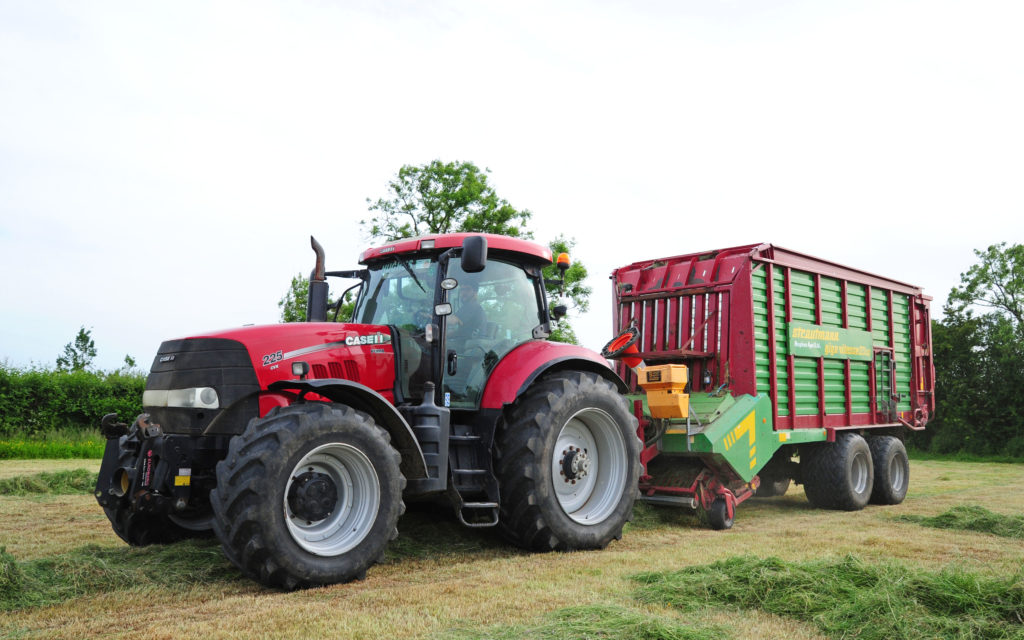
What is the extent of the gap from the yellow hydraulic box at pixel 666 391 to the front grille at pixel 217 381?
3.83m

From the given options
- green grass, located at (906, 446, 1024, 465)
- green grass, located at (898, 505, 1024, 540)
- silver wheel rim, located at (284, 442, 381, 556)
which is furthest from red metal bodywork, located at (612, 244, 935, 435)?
green grass, located at (906, 446, 1024, 465)

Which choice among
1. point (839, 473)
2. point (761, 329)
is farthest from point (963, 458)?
→ point (761, 329)

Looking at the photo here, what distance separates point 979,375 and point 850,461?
17.2 m

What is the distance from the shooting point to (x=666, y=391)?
24.6 ft

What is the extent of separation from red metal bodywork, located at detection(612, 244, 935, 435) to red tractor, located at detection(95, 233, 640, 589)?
1.88m

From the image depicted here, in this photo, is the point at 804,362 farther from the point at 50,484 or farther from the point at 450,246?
the point at 50,484

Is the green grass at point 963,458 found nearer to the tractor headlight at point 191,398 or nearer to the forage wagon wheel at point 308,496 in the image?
the forage wagon wheel at point 308,496

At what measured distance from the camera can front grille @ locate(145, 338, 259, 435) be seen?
5.04 metres

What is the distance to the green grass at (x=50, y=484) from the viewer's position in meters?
9.34

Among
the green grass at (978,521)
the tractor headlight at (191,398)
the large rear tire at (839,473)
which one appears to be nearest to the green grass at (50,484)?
the tractor headlight at (191,398)

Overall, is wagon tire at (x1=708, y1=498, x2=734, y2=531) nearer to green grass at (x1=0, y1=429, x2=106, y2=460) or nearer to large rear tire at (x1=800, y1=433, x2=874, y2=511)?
Result: large rear tire at (x1=800, y1=433, x2=874, y2=511)

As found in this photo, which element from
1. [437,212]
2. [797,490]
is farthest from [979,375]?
[437,212]

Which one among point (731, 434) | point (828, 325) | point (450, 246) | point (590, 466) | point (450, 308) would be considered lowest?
point (590, 466)

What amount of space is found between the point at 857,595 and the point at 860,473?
573 cm
